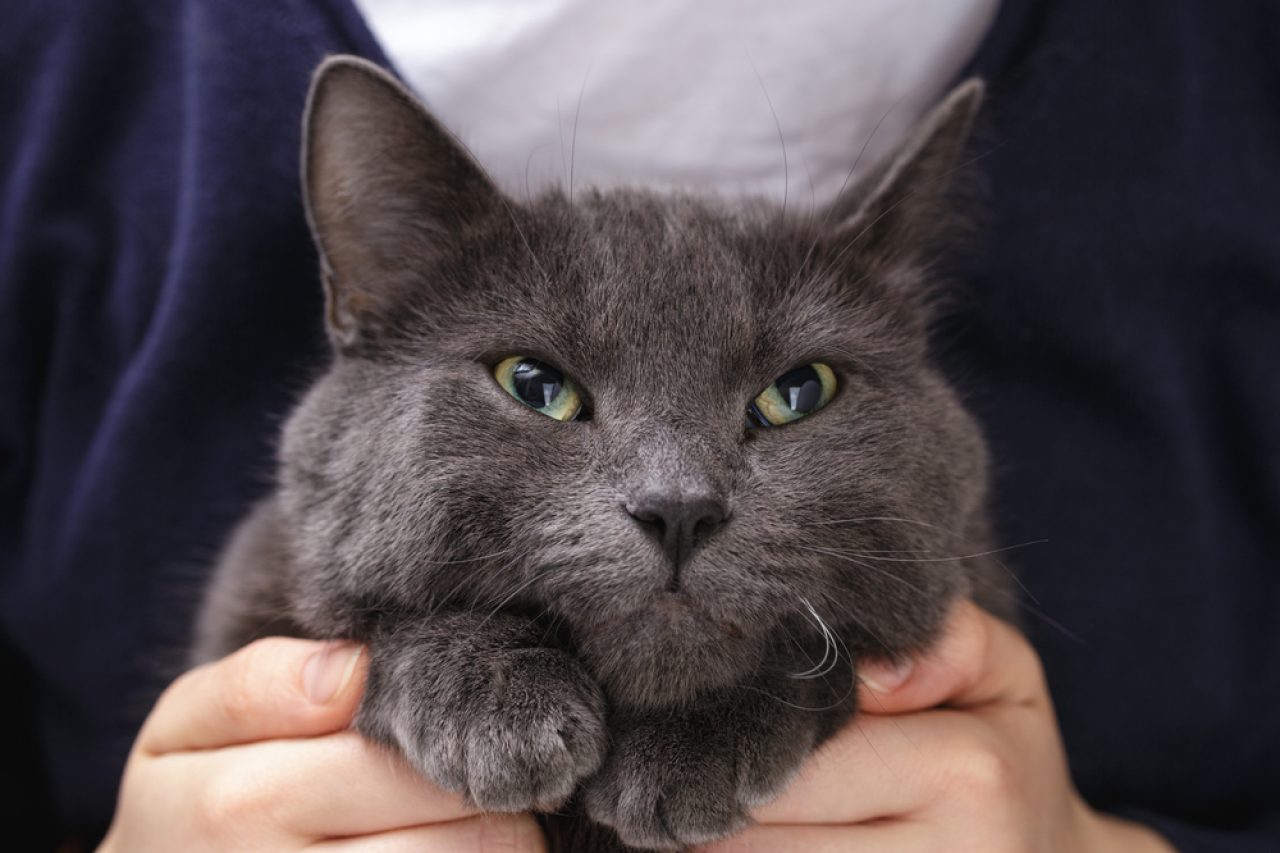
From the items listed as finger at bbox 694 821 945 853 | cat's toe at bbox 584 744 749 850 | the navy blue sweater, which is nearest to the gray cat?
cat's toe at bbox 584 744 749 850

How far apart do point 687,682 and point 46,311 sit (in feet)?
4.15

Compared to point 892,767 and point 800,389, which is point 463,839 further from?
point 800,389

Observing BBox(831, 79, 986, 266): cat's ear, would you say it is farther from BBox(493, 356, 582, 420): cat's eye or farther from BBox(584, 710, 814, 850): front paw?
BBox(584, 710, 814, 850): front paw

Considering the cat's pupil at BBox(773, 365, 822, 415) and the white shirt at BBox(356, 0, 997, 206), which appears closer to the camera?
the cat's pupil at BBox(773, 365, 822, 415)

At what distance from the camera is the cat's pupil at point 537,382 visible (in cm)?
105

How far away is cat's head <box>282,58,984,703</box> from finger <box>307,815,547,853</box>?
217mm

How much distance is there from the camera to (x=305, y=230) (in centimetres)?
158

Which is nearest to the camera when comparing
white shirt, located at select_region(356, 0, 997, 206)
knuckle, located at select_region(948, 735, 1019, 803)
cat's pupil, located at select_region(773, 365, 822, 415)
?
cat's pupil, located at select_region(773, 365, 822, 415)

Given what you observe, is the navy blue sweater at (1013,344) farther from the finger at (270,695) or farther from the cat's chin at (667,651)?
the cat's chin at (667,651)

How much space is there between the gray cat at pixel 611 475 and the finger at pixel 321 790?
0.10 meters

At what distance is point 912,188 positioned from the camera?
1.26 metres

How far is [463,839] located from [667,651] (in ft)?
1.16

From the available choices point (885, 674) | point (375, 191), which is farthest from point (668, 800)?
point (375, 191)

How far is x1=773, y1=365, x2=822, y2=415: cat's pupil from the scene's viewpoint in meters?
1.10
